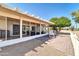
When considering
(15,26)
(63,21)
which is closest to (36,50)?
(15,26)

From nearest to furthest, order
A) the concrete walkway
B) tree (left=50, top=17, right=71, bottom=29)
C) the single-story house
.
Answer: the concrete walkway → the single-story house → tree (left=50, top=17, right=71, bottom=29)

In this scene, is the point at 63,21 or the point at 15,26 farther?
the point at 63,21

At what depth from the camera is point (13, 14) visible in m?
10.9

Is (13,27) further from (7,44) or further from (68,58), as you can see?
(68,58)

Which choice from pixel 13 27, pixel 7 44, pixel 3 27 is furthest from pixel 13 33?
pixel 7 44

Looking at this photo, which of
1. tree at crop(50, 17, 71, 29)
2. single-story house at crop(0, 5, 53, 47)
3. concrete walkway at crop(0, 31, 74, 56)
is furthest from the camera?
tree at crop(50, 17, 71, 29)

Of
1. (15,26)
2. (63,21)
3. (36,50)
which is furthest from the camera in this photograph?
(63,21)

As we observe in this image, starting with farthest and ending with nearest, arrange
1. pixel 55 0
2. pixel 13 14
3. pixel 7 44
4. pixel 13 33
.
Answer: pixel 13 33 → pixel 13 14 → pixel 7 44 → pixel 55 0

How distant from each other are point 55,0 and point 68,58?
284cm

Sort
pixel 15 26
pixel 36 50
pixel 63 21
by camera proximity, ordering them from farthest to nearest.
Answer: pixel 63 21 → pixel 15 26 → pixel 36 50

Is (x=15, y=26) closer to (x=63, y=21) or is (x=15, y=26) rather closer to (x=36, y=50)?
(x=36, y=50)

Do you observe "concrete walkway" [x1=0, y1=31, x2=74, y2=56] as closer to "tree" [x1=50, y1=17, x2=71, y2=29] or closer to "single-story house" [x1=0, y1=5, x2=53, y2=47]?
"single-story house" [x1=0, y1=5, x2=53, y2=47]

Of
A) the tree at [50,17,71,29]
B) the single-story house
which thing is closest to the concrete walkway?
the single-story house

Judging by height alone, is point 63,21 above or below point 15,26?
above
